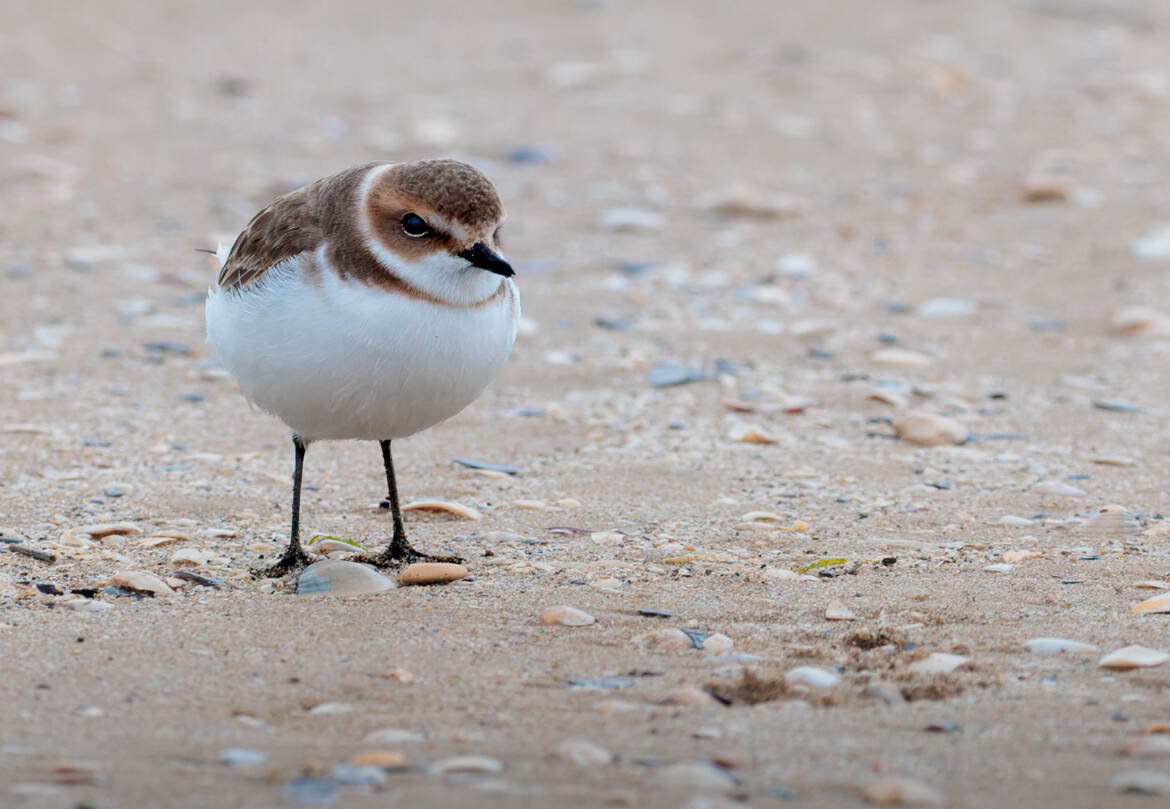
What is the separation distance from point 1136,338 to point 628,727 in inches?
199

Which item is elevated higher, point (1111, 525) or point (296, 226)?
point (296, 226)

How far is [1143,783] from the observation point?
3.00 meters

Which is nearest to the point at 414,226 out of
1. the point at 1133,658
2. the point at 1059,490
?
the point at 1133,658

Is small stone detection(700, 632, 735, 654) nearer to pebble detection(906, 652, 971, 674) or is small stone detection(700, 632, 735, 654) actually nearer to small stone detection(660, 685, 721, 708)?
small stone detection(660, 685, 721, 708)

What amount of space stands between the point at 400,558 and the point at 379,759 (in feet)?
5.35

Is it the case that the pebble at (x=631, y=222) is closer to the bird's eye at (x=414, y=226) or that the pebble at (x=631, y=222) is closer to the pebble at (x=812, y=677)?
the bird's eye at (x=414, y=226)

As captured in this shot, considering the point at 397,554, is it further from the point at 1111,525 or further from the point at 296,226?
the point at 1111,525

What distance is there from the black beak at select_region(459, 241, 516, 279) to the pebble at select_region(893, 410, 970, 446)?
2524mm

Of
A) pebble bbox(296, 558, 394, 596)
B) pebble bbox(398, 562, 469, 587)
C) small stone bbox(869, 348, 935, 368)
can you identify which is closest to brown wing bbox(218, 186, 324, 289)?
pebble bbox(296, 558, 394, 596)

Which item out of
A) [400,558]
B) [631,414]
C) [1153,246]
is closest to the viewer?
[400,558]

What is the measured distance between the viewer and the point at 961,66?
12984mm

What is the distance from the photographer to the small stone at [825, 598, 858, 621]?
4133mm

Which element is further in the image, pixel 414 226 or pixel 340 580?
pixel 340 580

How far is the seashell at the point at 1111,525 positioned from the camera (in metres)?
4.93
